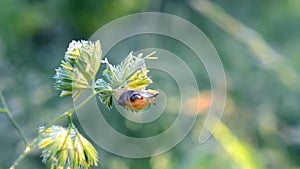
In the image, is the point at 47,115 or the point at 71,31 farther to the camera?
the point at 71,31

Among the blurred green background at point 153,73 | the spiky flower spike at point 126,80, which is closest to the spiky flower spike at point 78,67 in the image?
the spiky flower spike at point 126,80

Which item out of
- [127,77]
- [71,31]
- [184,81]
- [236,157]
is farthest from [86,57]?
[71,31]

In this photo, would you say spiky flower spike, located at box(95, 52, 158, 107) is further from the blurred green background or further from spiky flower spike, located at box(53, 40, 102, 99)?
the blurred green background

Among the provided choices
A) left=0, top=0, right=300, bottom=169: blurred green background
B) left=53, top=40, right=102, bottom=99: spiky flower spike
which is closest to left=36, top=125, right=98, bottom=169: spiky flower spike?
left=53, top=40, right=102, bottom=99: spiky flower spike

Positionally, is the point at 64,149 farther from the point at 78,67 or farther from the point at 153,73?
the point at 153,73

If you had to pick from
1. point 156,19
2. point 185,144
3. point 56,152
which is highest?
point 156,19

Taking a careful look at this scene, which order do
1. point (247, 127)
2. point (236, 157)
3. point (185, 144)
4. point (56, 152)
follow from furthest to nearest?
point (247, 127)
point (185, 144)
point (236, 157)
point (56, 152)

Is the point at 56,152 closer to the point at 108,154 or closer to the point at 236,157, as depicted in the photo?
the point at 236,157
